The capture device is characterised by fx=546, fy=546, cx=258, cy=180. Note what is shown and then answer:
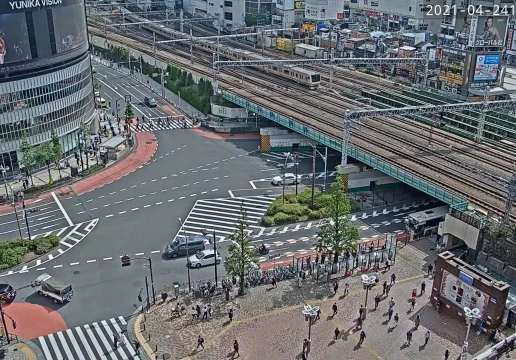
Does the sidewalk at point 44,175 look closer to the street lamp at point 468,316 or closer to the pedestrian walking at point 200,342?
the pedestrian walking at point 200,342

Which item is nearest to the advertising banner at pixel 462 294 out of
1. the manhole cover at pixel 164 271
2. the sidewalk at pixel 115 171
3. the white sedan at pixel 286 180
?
the manhole cover at pixel 164 271

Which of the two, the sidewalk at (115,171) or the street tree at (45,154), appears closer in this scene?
the sidewalk at (115,171)

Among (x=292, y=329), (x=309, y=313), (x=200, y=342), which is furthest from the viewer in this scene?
(x=292, y=329)

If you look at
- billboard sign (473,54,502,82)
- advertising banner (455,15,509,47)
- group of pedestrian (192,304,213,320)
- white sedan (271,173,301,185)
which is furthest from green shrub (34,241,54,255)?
advertising banner (455,15,509,47)

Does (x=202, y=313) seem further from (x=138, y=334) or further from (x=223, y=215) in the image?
(x=223, y=215)

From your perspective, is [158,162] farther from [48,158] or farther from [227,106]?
[227,106]

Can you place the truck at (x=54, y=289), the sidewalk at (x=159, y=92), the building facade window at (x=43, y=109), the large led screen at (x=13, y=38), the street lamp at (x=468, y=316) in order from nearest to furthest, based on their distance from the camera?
the street lamp at (x=468, y=316) → the truck at (x=54, y=289) → the large led screen at (x=13, y=38) → the building facade window at (x=43, y=109) → the sidewalk at (x=159, y=92)

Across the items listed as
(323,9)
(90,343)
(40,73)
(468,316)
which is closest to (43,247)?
(90,343)

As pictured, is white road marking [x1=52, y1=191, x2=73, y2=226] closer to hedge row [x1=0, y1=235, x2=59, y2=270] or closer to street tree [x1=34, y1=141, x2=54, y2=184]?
street tree [x1=34, y1=141, x2=54, y2=184]
